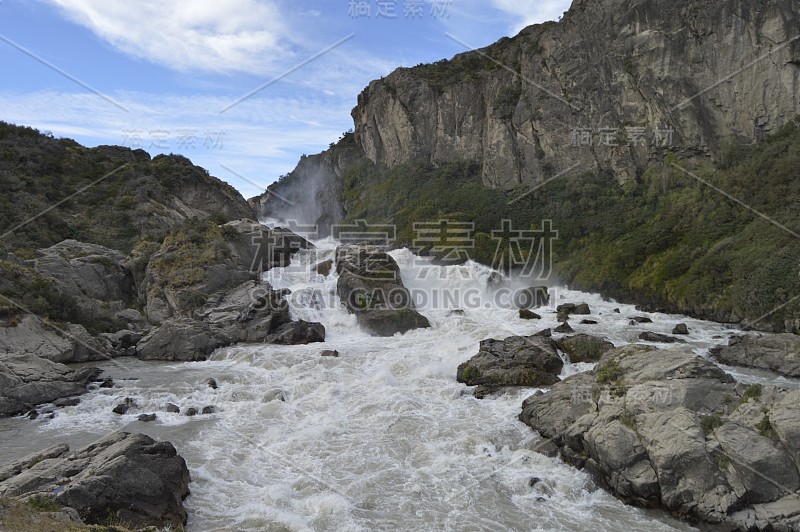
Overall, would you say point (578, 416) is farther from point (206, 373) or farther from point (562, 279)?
point (562, 279)

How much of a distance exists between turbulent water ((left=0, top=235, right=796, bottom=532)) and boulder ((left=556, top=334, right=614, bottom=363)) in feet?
2.99

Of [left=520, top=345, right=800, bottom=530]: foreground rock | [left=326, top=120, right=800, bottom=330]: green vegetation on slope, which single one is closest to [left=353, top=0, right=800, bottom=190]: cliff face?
[left=326, top=120, right=800, bottom=330]: green vegetation on slope

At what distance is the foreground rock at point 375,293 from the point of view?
29547mm

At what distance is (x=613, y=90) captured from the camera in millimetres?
44500

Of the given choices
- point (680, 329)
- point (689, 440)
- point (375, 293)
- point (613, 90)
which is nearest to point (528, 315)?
point (680, 329)

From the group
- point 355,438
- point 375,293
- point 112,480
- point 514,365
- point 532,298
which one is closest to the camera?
point 112,480

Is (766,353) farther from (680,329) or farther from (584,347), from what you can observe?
(584,347)

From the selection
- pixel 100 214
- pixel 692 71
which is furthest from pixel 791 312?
pixel 100 214

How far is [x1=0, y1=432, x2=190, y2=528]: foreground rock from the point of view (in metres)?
9.46

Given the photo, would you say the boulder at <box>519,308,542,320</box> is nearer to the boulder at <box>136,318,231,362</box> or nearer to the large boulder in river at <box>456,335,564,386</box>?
the large boulder in river at <box>456,335,564,386</box>

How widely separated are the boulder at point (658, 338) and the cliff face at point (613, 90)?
22.7m

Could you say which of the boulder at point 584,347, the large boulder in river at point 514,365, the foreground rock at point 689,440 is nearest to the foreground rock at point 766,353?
the boulder at point 584,347

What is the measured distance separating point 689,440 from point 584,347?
32.5 ft

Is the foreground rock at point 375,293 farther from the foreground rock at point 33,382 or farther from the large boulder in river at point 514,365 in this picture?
the foreground rock at point 33,382
